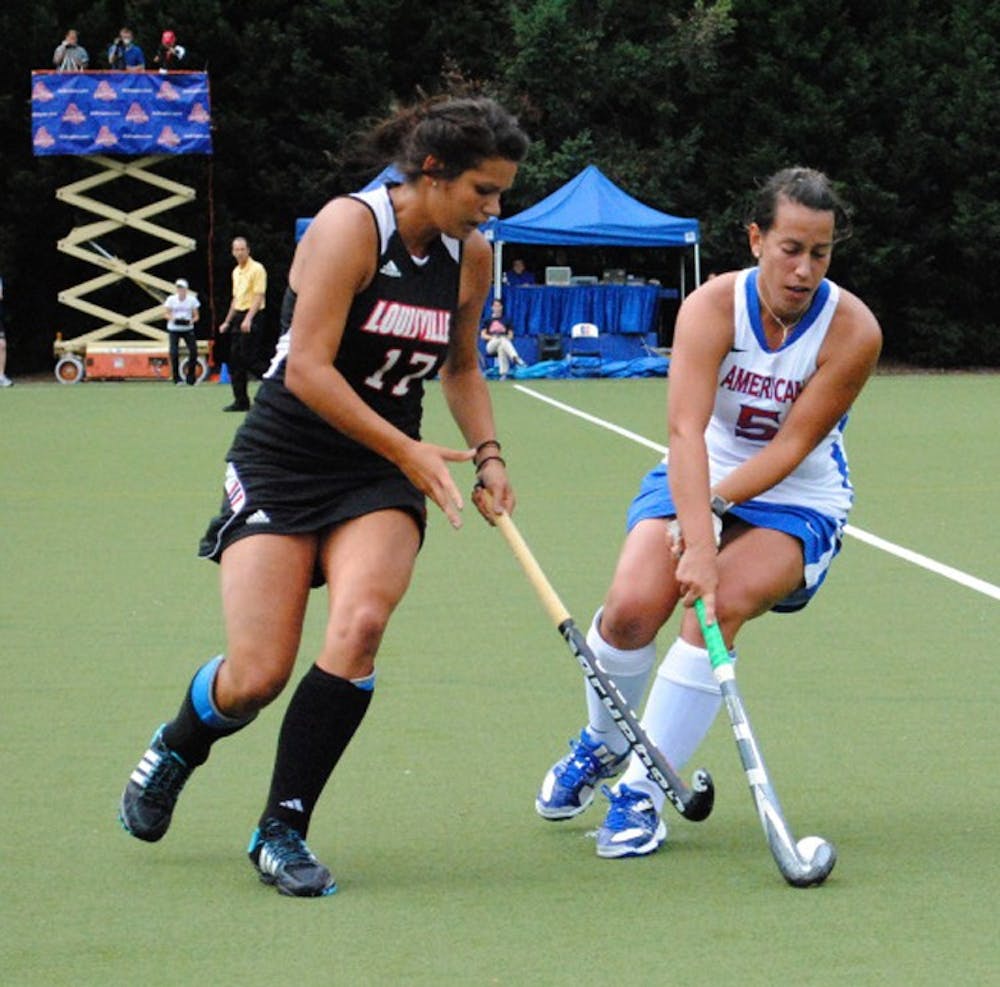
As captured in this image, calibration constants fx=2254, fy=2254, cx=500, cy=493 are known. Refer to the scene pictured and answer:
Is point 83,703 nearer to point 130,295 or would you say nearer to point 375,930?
point 375,930

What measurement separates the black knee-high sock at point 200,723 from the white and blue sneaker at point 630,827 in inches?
30.6

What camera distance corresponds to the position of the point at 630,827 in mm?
4711

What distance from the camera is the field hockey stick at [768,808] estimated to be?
433 cm

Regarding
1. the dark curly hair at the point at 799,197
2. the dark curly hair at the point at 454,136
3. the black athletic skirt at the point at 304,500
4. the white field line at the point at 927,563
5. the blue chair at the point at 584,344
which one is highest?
the dark curly hair at the point at 454,136

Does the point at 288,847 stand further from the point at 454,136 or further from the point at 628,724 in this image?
the point at 454,136

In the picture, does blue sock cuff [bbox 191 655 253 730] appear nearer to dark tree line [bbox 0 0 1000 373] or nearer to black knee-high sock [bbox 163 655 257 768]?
black knee-high sock [bbox 163 655 257 768]

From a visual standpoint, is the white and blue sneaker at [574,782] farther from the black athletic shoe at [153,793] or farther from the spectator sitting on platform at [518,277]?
the spectator sitting on platform at [518,277]

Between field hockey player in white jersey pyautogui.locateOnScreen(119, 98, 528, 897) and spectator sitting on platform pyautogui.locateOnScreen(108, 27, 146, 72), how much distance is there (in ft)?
86.3

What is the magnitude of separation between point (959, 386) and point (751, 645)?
Answer: 2021 cm

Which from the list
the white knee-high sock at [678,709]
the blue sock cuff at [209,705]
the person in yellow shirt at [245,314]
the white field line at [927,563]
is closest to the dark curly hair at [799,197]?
the white knee-high sock at [678,709]

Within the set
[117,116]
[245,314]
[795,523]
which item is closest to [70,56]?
[117,116]

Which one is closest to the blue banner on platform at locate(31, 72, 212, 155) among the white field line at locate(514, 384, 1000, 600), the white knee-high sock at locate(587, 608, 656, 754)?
the white field line at locate(514, 384, 1000, 600)

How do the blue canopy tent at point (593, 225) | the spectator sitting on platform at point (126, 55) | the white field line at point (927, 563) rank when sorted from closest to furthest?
the white field line at point (927, 563) < the blue canopy tent at point (593, 225) < the spectator sitting on platform at point (126, 55)

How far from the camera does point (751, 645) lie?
732 cm
